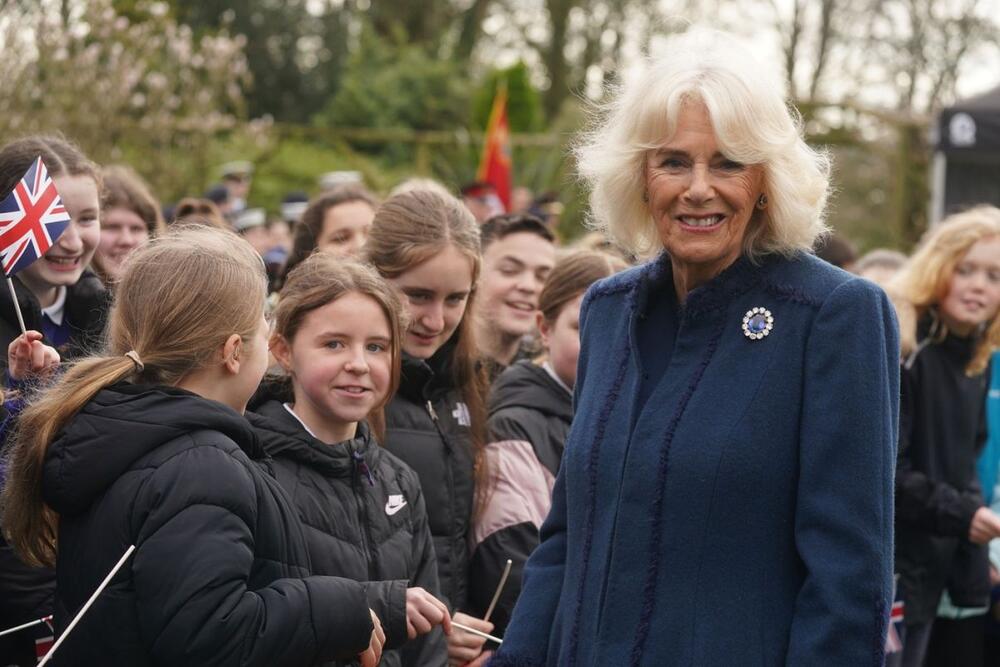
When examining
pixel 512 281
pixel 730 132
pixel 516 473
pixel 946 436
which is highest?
pixel 730 132

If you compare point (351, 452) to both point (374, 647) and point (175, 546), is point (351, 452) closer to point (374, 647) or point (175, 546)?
point (374, 647)

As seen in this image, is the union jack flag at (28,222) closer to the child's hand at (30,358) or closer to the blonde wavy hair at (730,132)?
the child's hand at (30,358)

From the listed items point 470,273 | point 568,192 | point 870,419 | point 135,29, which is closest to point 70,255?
point 470,273

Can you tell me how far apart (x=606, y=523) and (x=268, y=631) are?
0.72 m

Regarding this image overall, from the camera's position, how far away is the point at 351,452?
11.0ft

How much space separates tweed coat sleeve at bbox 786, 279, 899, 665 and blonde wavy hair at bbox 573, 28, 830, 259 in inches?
9.7

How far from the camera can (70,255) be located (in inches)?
156

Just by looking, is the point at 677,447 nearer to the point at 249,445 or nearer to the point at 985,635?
the point at 249,445

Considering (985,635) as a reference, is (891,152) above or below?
above

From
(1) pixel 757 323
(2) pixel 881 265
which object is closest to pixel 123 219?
(1) pixel 757 323

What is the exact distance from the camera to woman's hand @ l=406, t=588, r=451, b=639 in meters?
3.11

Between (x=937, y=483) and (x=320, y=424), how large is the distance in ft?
9.36

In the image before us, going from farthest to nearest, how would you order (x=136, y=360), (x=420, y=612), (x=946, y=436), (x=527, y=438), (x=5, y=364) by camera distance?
(x=946, y=436) < (x=527, y=438) < (x=5, y=364) < (x=420, y=612) < (x=136, y=360)

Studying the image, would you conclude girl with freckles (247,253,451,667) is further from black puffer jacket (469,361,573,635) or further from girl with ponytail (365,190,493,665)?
black puffer jacket (469,361,573,635)
